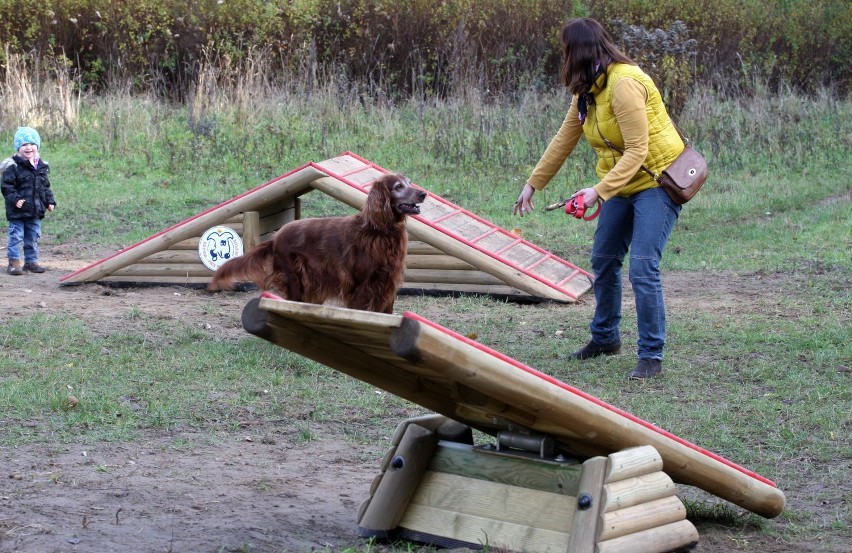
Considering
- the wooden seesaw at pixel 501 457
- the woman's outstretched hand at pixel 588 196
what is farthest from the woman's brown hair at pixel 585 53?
the wooden seesaw at pixel 501 457

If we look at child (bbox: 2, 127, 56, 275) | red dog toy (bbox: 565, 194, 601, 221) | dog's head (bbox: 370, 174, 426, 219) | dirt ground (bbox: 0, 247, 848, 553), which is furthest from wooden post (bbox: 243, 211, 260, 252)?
red dog toy (bbox: 565, 194, 601, 221)

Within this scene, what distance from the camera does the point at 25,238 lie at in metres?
9.91

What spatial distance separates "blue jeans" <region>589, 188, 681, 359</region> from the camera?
5883 mm

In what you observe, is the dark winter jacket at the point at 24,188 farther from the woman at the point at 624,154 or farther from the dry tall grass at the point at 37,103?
the woman at the point at 624,154

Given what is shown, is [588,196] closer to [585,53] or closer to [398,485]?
[585,53]

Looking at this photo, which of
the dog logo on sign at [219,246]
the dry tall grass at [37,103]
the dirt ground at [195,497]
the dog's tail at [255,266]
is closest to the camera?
the dirt ground at [195,497]

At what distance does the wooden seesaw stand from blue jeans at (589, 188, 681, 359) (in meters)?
2.37

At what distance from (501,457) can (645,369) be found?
106 inches

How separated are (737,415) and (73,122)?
12.6m

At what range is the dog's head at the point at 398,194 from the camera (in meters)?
6.71

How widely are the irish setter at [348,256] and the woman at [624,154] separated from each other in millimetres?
1067

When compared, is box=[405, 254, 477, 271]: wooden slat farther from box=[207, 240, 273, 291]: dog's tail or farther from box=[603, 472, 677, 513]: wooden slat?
box=[603, 472, 677, 513]: wooden slat

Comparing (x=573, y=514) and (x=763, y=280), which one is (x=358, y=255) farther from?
(x=763, y=280)

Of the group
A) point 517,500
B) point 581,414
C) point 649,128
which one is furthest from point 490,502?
point 649,128
